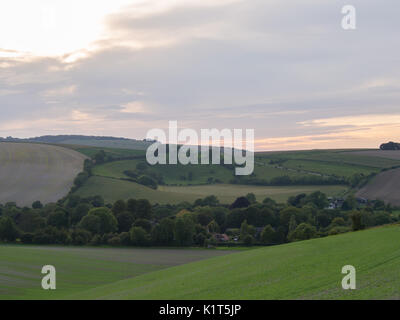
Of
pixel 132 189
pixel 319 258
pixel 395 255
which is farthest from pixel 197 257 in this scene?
pixel 132 189

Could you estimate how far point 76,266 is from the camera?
54.1 m

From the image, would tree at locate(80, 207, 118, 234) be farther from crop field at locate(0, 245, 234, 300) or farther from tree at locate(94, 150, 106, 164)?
tree at locate(94, 150, 106, 164)

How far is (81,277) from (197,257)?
57.9 feet

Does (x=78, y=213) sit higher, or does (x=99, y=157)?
(x=99, y=157)

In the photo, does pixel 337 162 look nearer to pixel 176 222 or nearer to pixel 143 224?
pixel 143 224

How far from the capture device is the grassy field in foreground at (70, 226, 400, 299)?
70.6 ft

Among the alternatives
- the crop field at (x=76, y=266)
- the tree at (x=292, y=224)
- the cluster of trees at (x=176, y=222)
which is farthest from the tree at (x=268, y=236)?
the crop field at (x=76, y=266)

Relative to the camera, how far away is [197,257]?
207 ft

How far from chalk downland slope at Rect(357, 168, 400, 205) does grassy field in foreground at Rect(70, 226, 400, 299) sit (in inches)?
2799

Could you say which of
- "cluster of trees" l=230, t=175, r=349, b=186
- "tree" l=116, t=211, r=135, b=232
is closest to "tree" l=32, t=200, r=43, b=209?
"tree" l=116, t=211, r=135, b=232

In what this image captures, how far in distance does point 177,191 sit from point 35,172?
34.9 meters

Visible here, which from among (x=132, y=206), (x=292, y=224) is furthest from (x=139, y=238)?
(x=292, y=224)

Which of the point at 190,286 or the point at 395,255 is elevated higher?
the point at 395,255
